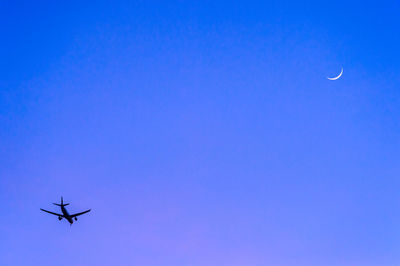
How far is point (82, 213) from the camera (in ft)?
467

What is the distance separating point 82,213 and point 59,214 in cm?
643

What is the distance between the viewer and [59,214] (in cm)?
13975
